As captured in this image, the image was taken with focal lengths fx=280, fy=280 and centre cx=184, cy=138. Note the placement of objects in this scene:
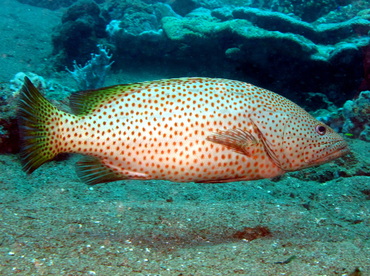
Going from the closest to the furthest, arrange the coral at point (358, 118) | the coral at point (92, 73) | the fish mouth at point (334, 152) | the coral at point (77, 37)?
the fish mouth at point (334, 152), the coral at point (358, 118), the coral at point (92, 73), the coral at point (77, 37)

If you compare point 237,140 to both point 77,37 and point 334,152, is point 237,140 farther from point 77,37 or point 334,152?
point 77,37

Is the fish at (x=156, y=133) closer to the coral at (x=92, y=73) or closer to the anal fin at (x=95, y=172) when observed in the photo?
the anal fin at (x=95, y=172)

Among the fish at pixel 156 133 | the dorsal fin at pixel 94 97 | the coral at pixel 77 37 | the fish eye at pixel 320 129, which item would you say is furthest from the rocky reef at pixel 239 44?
the dorsal fin at pixel 94 97

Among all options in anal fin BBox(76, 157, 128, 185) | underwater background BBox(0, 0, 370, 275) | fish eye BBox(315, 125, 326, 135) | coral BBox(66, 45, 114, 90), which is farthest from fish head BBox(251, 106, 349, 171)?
coral BBox(66, 45, 114, 90)

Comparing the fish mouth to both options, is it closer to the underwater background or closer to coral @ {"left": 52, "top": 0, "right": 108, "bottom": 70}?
the underwater background

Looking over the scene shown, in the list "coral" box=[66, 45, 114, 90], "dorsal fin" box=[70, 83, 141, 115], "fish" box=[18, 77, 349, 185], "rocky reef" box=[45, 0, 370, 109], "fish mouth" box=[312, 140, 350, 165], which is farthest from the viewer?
"coral" box=[66, 45, 114, 90]

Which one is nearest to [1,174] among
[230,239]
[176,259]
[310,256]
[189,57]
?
[176,259]

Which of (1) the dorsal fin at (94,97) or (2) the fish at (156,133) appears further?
(1) the dorsal fin at (94,97)
